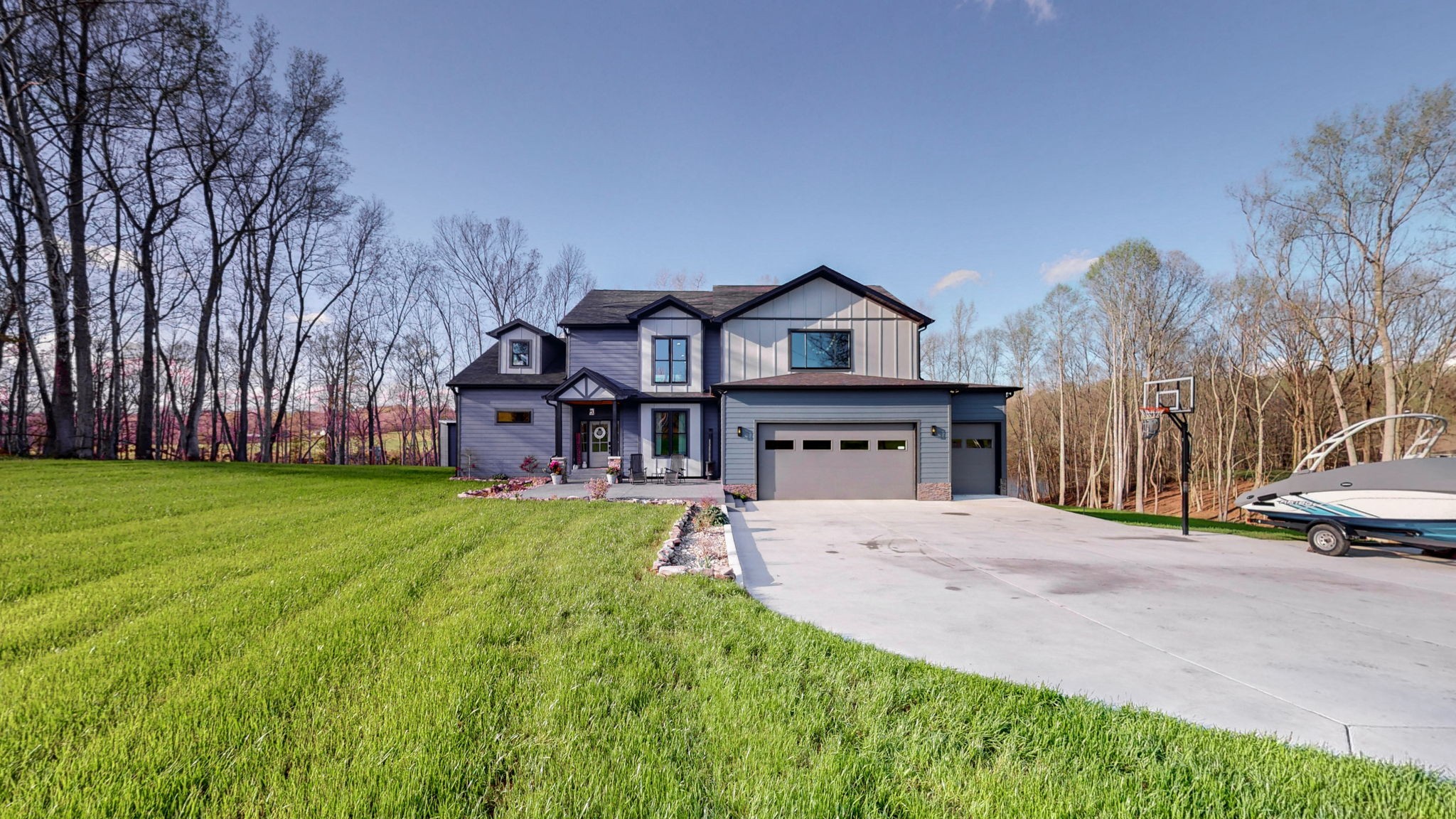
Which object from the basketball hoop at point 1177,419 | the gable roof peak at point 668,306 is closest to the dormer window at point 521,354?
the gable roof peak at point 668,306

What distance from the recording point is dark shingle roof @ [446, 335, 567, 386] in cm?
1672

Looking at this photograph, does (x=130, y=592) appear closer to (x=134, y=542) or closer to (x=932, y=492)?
(x=134, y=542)

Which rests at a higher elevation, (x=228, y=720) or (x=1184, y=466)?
(x=1184, y=466)

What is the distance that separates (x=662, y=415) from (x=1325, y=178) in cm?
2041

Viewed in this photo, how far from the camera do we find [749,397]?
1291cm

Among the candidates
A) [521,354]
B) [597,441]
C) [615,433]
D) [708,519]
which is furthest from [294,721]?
[521,354]

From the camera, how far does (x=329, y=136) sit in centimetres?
2100

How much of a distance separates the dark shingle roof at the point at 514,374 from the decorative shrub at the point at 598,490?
5501mm

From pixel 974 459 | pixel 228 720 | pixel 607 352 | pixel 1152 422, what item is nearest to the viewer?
pixel 228 720

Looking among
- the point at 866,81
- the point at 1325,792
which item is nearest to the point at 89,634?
the point at 1325,792

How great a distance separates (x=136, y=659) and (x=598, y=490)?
349 inches

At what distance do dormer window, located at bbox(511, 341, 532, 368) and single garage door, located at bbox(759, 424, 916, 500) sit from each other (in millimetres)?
9324

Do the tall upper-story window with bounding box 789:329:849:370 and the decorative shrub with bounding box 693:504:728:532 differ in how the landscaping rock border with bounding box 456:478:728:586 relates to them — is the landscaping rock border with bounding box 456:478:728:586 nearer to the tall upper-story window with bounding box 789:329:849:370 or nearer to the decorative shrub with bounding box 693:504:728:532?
the decorative shrub with bounding box 693:504:728:532

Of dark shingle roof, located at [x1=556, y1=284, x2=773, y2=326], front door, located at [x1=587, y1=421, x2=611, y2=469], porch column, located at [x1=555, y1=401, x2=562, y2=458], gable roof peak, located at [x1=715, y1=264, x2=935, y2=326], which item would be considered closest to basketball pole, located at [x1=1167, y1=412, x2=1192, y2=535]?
gable roof peak, located at [x1=715, y1=264, x2=935, y2=326]
